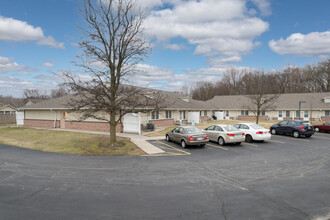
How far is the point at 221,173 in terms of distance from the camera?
8414 millimetres

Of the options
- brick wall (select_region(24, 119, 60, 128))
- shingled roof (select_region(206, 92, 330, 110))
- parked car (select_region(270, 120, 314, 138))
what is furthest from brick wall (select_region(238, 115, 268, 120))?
brick wall (select_region(24, 119, 60, 128))

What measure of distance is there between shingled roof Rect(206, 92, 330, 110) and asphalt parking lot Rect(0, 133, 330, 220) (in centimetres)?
3290

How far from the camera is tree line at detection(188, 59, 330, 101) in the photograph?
5859cm

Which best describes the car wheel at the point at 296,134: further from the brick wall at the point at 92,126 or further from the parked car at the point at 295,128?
the brick wall at the point at 92,126

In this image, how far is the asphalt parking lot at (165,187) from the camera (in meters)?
5.09

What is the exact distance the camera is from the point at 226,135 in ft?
48.3

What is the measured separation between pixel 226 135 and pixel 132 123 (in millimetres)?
9786

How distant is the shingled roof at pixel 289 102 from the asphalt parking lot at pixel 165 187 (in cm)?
3290

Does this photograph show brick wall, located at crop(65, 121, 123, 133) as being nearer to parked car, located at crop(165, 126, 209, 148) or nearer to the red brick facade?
the red brick facade

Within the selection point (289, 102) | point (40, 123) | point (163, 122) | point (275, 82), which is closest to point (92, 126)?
point (163, 122)

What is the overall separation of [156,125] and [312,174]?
18.8 metres

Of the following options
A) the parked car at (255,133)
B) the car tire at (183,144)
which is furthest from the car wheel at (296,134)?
the car tire at (183,144)

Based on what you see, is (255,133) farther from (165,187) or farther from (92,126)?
(92,126)

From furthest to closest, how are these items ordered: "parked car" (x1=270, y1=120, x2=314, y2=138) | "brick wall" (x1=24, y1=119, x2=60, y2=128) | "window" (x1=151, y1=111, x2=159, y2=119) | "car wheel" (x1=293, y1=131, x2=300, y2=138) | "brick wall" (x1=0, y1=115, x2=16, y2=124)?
"brick wall" (x1=0, y1=115, x2=16, y2=124), "brick wall" (x1=24, y1=119, x2=60, y2=128), "window" (x1=151, y1=111, x2=159, y2=119), "car wheel" (x1=293, y1=131, x2=300, y2=138), "parked car" (x1=270, y1=120, x2=314, y2=138)
